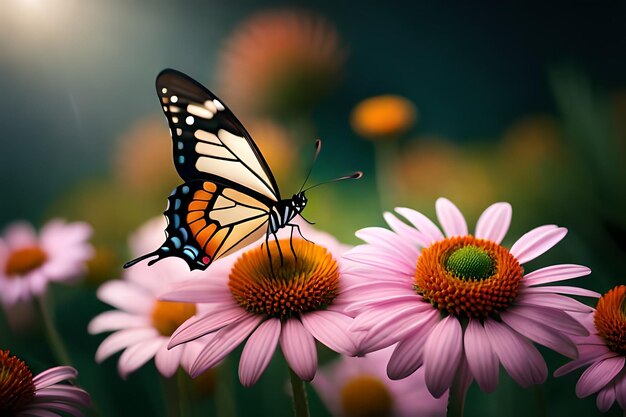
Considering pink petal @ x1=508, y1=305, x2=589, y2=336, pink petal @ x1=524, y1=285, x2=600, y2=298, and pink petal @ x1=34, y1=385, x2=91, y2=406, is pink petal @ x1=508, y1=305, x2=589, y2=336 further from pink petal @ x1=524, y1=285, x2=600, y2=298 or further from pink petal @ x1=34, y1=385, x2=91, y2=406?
pink petal @ x1=34, y1=385, x2=91, y2=406


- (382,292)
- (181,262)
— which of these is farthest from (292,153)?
(382,292)

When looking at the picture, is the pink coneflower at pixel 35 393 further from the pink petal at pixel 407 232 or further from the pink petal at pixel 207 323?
the pink petal at pixel 407 232

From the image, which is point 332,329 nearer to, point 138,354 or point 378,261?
point 378,261

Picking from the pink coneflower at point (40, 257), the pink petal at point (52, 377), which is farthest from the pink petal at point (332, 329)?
the pink coneflower at point (40, 257)

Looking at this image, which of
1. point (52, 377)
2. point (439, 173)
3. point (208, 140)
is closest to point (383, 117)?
point (439, 173)

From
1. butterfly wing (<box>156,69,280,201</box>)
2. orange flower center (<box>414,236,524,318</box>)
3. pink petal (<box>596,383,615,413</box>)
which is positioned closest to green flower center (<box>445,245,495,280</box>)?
orange flower center (<box>414,236,524,318</box>)
